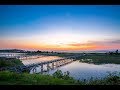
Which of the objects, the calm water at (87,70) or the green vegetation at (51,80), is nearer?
the green vegetation at (51,80)

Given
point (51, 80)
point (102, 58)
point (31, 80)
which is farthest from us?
point (102, 58)

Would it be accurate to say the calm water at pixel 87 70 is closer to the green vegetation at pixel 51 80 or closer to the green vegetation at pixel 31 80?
the green vegetation at pixel 51 80

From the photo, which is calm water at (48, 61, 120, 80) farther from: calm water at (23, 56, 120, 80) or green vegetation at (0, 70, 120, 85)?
green vegetation at (0, 70, 120, 85)

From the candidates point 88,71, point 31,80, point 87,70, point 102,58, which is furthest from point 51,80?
point 87,70

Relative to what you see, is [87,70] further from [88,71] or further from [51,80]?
[51,80]

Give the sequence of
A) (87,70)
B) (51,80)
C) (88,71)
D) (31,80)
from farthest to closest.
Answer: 1. (87,70)
2. (88,71)
3. (31,80)
4. (51,80)

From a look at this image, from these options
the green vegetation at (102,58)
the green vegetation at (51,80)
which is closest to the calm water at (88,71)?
the green vegetation at (102,58)

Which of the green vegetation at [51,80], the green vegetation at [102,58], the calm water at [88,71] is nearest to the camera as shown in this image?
the green vegetation at [51,80]

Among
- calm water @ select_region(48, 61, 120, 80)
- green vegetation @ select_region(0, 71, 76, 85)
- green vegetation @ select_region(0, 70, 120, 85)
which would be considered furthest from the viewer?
calm water @ select_region(48, 61, 120, 80)

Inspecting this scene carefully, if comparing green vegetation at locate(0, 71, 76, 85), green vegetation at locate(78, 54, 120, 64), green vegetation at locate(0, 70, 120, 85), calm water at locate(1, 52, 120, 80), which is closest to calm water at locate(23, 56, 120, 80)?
calm water at locate(1, 52, 120, 80)

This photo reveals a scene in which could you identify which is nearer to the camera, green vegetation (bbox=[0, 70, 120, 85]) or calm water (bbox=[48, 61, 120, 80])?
green vegetation (bbox=[0, 70, 120, 85])

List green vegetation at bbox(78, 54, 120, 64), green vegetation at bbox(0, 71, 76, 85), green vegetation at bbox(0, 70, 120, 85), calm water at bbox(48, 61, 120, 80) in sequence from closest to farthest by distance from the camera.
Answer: green vegetation at bbox(0, 71, 76, 85)
green vegetation at bbox(0, 70, 120, 85)
green vegetation at bbox(78, 54, 120, 64)
calm water at bbox(48, 61, 120, 80)
